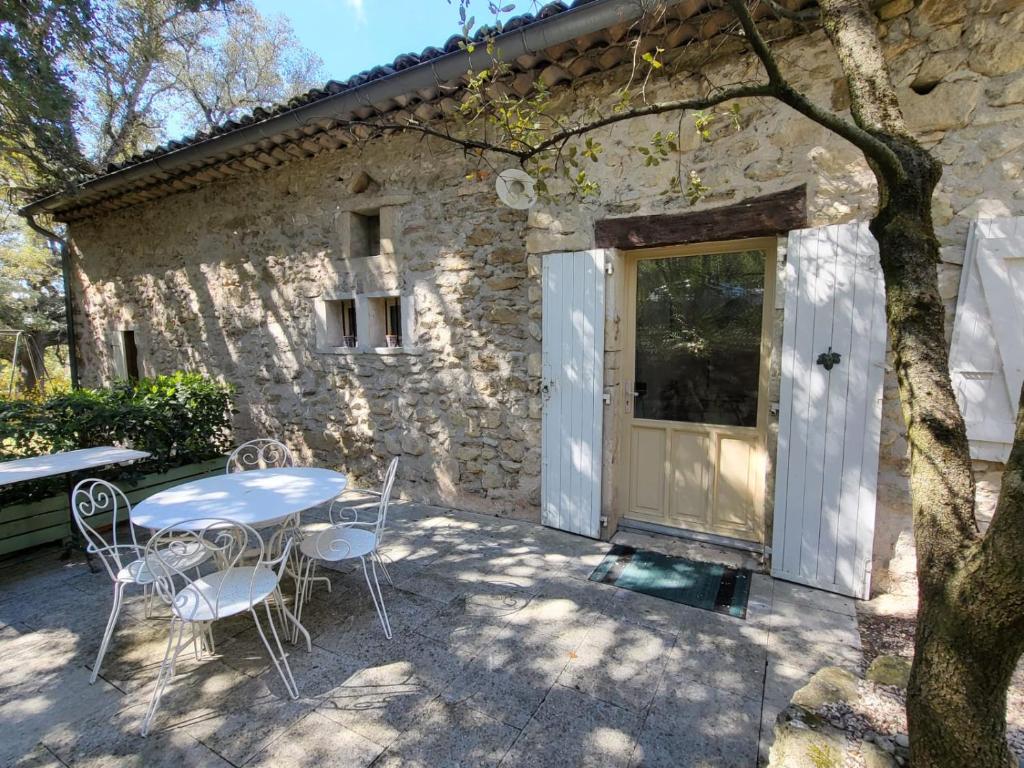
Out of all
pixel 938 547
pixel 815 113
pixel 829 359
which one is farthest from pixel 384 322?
pixel 938 547

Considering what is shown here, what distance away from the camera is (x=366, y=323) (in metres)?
4.46

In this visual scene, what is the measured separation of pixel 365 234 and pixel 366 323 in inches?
36.5

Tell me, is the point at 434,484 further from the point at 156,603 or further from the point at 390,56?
the point at 390,56

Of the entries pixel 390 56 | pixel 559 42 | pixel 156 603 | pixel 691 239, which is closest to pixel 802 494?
pixel 691 239

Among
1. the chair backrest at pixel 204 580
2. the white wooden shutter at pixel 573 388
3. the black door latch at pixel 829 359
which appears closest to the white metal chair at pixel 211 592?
the chair backrest at pixel 204 580

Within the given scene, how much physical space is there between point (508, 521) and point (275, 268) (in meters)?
3.63

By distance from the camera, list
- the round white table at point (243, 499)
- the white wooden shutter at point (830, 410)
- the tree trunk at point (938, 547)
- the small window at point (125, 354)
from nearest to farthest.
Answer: the tree trunk at point (938, 547) → the round white table at point (243, 499) → the white wooden shutter at point (830, 410) → the small window at point (125, 354)

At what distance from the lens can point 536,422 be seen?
3709 mm

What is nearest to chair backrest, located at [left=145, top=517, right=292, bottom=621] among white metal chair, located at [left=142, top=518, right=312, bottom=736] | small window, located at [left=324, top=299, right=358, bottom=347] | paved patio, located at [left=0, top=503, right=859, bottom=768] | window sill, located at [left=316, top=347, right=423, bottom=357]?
white metal chair, located at [left=142, top=518, right=312, bottom=736]

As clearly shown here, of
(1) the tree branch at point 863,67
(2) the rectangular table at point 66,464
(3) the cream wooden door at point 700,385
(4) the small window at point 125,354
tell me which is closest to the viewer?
(1) the tree branch at point 863,67

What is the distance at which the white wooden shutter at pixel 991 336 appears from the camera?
89.2 inches

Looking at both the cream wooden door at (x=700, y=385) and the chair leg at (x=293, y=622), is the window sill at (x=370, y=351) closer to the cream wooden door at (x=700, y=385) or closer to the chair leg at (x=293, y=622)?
the cream wooden door at (x=700, y=385)

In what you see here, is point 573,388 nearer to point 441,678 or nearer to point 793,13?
point 441,678

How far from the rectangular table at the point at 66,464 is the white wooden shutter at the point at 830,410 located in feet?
14.9
